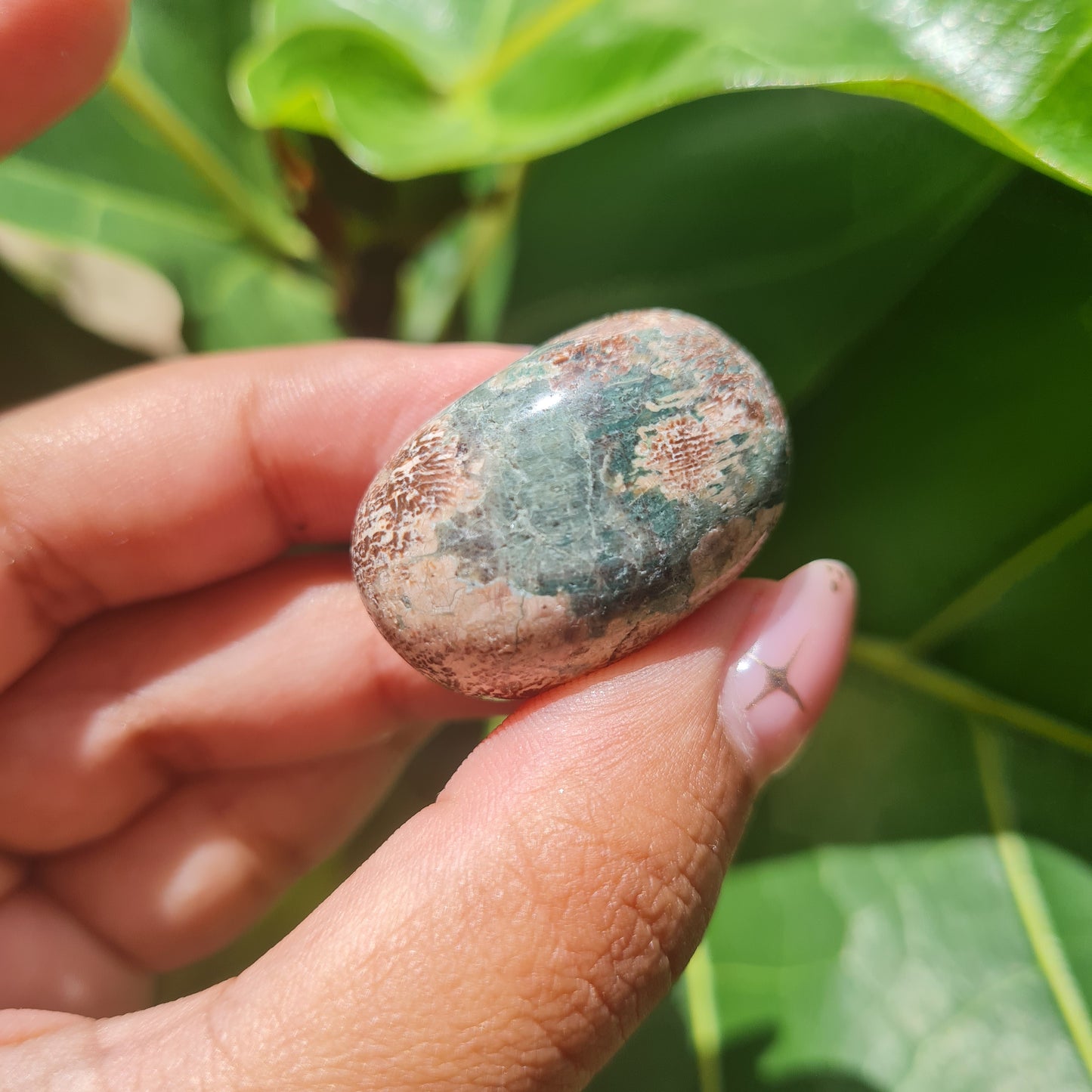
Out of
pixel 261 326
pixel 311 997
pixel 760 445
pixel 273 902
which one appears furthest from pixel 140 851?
pixel 760 445

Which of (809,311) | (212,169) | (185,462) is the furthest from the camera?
(212,169)

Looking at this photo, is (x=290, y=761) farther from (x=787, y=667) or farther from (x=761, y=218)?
(x=761, y=218)

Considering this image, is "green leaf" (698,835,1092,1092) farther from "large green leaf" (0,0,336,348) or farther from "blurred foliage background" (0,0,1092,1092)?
"large green leaf" (0,0,336,348)

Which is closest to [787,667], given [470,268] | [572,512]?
[572,512]

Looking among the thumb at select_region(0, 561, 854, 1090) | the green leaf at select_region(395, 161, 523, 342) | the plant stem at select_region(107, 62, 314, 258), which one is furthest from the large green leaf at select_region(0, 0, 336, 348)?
the thumb at select_region(0, 561, 854, 1090)

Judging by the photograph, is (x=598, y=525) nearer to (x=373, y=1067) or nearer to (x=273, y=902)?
(x=373, y=1067)

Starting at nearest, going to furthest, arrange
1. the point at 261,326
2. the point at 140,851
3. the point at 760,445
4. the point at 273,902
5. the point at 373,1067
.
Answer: the point at 373,1067 < the point at 760,445 < the point at 140,851 < the point at 273,902 < the point at 261,326
